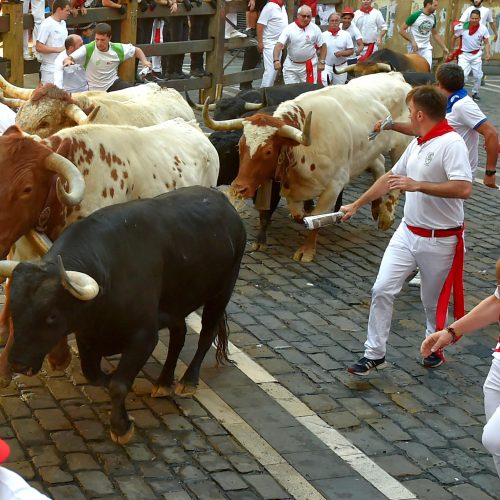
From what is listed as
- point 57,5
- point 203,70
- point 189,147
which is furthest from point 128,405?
point 203,70

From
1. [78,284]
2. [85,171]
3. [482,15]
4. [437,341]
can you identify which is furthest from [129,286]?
[482,15]

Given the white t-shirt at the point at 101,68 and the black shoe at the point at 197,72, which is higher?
the white t-shirt at the point at 101,68

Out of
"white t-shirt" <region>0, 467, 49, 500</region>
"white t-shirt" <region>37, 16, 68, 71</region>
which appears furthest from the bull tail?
"white t-shirt" <region>37, 16, 68, 71</region>

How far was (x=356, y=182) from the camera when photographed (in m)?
13.9

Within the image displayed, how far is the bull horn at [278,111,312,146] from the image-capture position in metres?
9.95

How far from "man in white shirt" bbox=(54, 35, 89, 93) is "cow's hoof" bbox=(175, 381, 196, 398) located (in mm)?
7283

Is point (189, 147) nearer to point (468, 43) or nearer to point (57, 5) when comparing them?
point (57, 5)

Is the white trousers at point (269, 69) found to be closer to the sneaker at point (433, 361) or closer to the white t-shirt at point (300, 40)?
the white t-shirt at point (300, 40)

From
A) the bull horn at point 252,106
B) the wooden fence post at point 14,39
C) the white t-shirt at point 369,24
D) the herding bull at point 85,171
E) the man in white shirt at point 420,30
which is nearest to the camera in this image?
the herding bull at point 85,171

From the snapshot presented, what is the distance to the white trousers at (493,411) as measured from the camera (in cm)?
533

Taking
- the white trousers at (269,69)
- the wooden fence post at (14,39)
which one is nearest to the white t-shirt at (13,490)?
the wooden fence post at (14,39)

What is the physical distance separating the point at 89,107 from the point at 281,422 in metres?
3.67

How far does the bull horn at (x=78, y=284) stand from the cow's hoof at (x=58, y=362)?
150 centimetres

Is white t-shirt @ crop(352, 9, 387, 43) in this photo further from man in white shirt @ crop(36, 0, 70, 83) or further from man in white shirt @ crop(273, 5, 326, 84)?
man in white shirt @ crop(36, 0, 70, 83)
